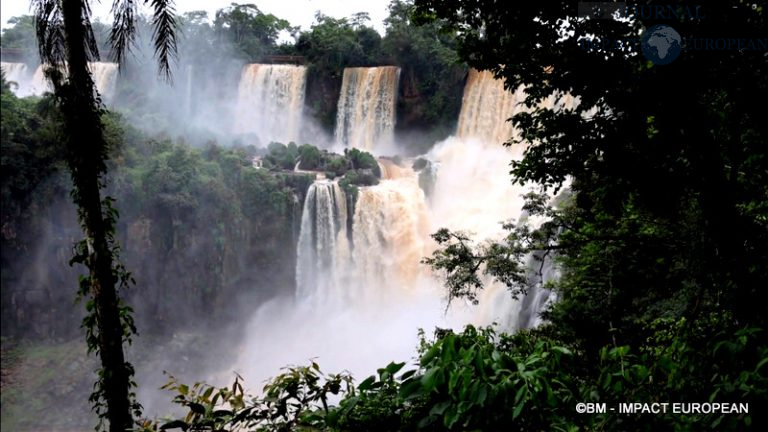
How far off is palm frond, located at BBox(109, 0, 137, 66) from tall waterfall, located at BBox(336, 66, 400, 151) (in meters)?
23.0

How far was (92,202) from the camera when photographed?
15.4 ft

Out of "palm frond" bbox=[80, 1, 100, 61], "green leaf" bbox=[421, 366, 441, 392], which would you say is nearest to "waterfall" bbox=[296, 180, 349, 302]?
"palm frond" bbox=[80, 1, 100, 61]

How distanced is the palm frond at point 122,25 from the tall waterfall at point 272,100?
25.3 meters

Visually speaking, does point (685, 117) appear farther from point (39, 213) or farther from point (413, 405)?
point (39, 213)

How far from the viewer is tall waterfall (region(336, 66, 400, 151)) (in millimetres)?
27672

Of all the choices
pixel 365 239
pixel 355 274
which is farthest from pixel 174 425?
pixel 355 274

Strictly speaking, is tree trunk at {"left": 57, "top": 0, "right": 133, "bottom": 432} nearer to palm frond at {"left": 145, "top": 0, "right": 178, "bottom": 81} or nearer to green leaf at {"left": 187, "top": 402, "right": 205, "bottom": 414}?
palm frond at {"left": 145, "top": 0, "right": 178, "bottom": 81}

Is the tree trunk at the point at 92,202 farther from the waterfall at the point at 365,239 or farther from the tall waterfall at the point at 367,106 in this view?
the tall waterfall at the point at 367,106

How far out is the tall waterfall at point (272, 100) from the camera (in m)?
29.8

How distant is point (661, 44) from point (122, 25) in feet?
15.1

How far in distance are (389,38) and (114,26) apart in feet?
83.3

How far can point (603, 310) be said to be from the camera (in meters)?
8.31

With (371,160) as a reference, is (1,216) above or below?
below

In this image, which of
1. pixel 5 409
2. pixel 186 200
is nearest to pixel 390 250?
pixel 186 200
